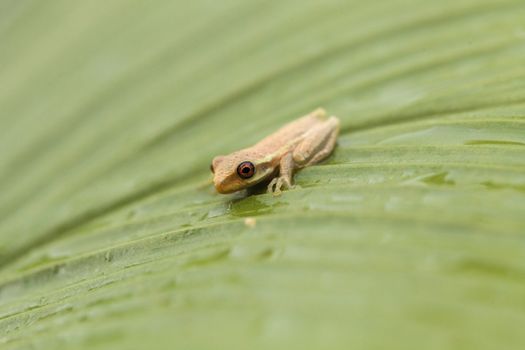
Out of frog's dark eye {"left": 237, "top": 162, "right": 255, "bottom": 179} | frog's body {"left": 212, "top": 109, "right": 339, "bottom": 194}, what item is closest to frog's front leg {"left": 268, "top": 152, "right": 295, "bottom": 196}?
frog's body {"left": 212, "top": 109, "right": 339, "bottom": 194}

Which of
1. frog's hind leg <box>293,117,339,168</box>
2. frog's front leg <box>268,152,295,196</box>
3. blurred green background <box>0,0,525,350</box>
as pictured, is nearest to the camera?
blurred green background <box>0,0,525,350</box>

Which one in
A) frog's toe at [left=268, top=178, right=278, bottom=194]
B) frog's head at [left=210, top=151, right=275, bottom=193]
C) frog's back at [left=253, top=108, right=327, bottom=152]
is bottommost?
frog's toe at [left=268, top=178, right=278, bottom=194]

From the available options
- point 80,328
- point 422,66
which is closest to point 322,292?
point 80,328

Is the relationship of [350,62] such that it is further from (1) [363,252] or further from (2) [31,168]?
(2) [31,168]

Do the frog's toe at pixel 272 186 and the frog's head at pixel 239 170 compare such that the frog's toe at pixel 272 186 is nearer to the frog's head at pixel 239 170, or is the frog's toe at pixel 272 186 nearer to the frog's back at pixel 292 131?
the frog's head at pixel 239 170

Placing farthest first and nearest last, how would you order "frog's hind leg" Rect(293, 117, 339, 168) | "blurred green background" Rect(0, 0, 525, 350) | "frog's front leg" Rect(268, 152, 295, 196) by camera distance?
1. "frog's hind leg" Rect(293, 117, 339, 168)
2. "frog's front leg" Rect(268, 152, 295, 196)
3. "blurred green background" Rect(0, 0, 525, 350)

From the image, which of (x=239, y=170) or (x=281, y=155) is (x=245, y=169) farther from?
(x=281, y=155)

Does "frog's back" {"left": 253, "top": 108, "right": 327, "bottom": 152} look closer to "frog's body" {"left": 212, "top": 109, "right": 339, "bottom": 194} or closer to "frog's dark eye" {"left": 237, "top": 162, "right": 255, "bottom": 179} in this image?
"frog's body" {"left": 212, "top": 109, "right": 339, "bottom": 194}
